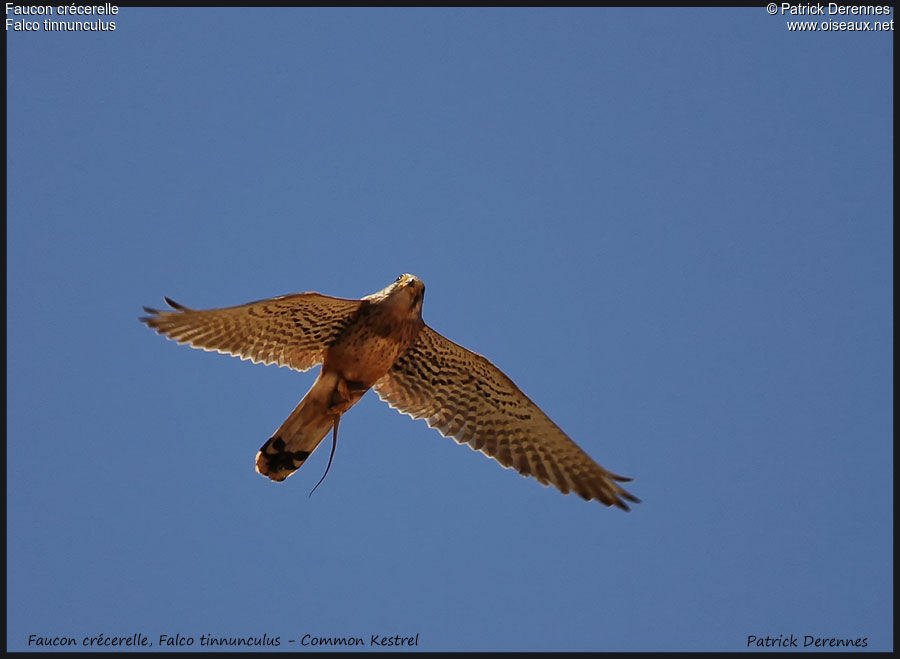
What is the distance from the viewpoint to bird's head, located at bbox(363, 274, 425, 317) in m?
11.5

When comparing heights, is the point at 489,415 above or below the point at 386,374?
below

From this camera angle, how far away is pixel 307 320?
11.6m

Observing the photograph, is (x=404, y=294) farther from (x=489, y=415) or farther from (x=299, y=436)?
(x=489, y=415)

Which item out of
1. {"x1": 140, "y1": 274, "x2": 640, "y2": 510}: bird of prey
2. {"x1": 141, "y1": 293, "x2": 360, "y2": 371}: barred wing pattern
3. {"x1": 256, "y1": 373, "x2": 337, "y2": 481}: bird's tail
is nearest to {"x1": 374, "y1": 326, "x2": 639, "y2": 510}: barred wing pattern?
{"x1": 140, "y1": 274, "x2": 640, "y2": 510}: bird of prey

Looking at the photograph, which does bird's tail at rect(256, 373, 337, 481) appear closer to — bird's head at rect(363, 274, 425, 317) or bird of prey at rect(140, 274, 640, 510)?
bird of prey at rect(140, 274, 640, 510)

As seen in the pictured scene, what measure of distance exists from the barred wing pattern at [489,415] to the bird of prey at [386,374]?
0.01 meters

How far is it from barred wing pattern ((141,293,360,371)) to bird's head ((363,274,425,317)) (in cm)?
32

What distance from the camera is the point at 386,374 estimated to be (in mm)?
12641

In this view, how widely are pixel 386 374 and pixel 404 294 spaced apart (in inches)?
55.4

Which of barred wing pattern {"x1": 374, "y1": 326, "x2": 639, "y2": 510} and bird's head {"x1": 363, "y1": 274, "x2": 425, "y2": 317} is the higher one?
bird's head {"x1": 363, "y1": 274, "x2": 425, "y2": 317}

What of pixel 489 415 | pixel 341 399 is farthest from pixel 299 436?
pixel 489 415

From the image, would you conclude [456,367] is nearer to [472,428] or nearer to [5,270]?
[472,428]

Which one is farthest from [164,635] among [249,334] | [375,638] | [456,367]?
[456,367]

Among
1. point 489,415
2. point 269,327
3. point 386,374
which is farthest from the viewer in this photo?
point 489,415
